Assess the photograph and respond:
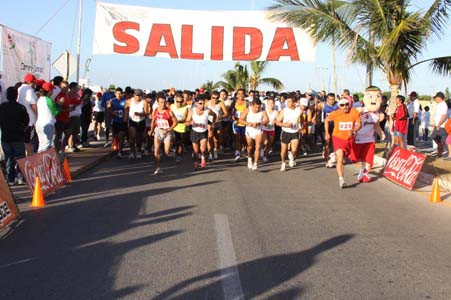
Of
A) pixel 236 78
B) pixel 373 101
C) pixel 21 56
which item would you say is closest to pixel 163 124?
pixel 373 101

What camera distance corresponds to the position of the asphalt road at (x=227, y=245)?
4.49m

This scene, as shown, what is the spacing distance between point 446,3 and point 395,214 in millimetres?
8600

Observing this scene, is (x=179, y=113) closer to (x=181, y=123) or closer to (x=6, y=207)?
(x=181, y=123)

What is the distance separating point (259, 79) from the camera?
140 ft

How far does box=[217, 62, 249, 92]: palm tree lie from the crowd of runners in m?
32.9

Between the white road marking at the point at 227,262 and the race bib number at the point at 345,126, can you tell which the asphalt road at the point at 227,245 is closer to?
the white road marking at the point at 227,262

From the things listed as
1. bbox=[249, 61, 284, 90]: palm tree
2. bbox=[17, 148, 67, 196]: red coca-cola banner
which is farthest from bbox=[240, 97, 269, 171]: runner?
bbox=[249, 61, 284, 90]: palm tree

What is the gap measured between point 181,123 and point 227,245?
740 centimetres

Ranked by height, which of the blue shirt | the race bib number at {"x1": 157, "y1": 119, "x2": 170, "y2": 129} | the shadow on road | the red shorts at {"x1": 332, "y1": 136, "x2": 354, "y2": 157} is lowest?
the shadow on road

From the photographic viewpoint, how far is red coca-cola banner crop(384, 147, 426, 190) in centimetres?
1002

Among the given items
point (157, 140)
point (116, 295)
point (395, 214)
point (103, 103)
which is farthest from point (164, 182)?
Result: point (103, 103)

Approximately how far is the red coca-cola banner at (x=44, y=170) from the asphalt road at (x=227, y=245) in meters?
0.23

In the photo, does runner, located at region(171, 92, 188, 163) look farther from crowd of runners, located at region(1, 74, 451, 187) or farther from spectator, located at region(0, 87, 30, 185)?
spectator, located at region(0, 87, 30, 185)

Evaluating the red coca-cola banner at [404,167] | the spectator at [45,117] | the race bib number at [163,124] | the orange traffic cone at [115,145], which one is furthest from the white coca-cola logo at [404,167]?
the orange traffic cone at [115,145]
